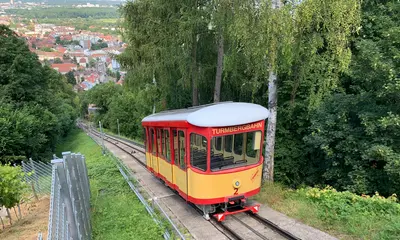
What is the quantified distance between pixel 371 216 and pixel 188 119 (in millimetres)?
5222

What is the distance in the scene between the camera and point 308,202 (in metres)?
9.84

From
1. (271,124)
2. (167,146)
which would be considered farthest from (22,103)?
(271,124)

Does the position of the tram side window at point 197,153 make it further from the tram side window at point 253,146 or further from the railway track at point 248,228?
the railway track at point 248,228

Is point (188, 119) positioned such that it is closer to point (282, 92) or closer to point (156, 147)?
point (156, 147)

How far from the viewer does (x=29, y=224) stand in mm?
9164

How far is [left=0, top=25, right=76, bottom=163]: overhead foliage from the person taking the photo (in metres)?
23.3

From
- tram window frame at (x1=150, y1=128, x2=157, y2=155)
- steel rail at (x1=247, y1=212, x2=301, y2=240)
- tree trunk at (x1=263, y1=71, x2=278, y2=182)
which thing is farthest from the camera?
tram window frame at (x1=150, y1=128, x2=157, y2=155)

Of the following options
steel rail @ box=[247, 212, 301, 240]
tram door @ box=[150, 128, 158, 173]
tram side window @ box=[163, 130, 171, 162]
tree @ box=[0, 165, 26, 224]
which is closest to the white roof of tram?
tram side window @ box=[163, 130, 171, 162]

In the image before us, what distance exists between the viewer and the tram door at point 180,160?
32.2 feet

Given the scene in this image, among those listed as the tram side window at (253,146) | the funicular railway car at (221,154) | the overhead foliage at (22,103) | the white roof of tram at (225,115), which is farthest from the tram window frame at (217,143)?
the overhead foliage at (22,103)

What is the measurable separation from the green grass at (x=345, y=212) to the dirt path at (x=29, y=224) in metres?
6.65

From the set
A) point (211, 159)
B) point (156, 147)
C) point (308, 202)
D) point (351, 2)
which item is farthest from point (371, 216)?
point (156, 147)

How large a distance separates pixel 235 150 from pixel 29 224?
6045 mm

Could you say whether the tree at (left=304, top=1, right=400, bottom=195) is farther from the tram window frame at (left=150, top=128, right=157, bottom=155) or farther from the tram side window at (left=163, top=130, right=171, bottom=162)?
the tram window frame at (left=150, top=128, right=157, bottom=155)
